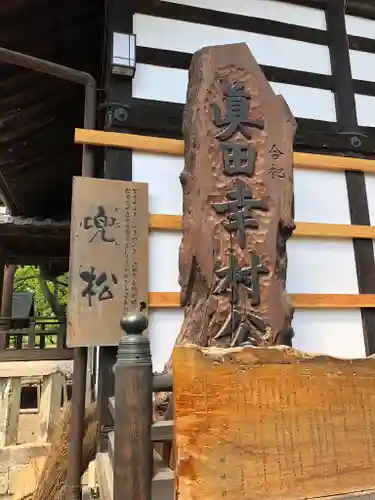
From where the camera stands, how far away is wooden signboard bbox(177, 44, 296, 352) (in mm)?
2514

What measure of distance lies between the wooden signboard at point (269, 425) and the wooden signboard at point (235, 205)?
0.62 meters

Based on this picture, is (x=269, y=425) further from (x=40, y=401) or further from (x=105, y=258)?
(x=40, y=401)

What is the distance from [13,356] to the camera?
660cm

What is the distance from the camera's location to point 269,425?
1.72 m

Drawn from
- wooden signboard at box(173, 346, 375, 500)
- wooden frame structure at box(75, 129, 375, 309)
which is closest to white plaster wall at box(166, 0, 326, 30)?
wooden frame structure at box(75, 129, 375, 309)

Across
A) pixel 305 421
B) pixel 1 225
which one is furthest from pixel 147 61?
pixel 1 225

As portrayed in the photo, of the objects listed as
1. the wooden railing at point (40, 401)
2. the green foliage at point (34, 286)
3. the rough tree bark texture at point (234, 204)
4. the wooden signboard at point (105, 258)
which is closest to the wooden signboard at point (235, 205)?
the rough tree bark texture at point (234, 204)

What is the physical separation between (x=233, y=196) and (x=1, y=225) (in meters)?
5.44

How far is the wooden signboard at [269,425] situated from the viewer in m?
1.62

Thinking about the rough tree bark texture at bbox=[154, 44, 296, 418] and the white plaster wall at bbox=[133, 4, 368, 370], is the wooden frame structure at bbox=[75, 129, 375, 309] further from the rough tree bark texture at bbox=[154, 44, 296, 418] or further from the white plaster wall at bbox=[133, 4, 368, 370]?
the rough tree bark texture at bbox=[154, 44, 296, 418]

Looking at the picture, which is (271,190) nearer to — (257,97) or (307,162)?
(257,97)

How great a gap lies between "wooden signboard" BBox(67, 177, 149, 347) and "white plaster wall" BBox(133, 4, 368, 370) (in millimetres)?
166

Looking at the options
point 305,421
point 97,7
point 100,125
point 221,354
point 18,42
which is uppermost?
point 97,7

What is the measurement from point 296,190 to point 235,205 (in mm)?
1383
